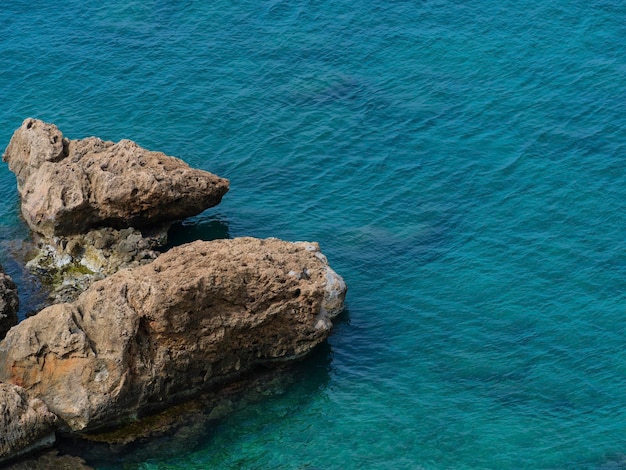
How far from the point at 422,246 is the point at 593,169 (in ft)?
40.1

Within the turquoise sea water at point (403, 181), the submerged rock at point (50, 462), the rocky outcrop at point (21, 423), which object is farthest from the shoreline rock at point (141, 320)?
the turquoise sea water at point (403, 181)

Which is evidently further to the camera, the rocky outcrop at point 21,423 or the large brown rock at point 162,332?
the large brown rock at point 162,332

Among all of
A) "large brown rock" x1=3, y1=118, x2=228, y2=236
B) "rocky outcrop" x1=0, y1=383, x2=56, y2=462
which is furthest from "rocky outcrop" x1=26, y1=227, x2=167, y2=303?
"rocky outcrop" x1=0, y1=383, x2=56, y2=462

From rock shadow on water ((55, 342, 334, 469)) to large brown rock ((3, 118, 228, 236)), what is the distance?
10.9m

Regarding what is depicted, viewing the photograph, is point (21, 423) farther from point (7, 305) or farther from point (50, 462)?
point (7, 305)

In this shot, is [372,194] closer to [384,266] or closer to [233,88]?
[384,266]

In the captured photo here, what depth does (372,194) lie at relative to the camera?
60.3 m

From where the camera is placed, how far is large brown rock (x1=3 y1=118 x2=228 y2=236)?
52.0 metres

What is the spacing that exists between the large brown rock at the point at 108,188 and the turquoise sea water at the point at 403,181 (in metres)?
3.11

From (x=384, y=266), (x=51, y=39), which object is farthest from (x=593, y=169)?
(x=51, y=39)

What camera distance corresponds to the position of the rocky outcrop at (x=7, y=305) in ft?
153

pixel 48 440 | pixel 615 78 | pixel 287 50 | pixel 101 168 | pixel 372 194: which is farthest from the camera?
pixel 287 50

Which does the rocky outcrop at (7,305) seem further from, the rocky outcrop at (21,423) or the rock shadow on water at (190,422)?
the rock shadow on water at (190,422)

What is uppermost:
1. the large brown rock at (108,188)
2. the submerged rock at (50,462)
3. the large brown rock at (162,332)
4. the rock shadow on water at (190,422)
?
the large brown rock at (108,188)
